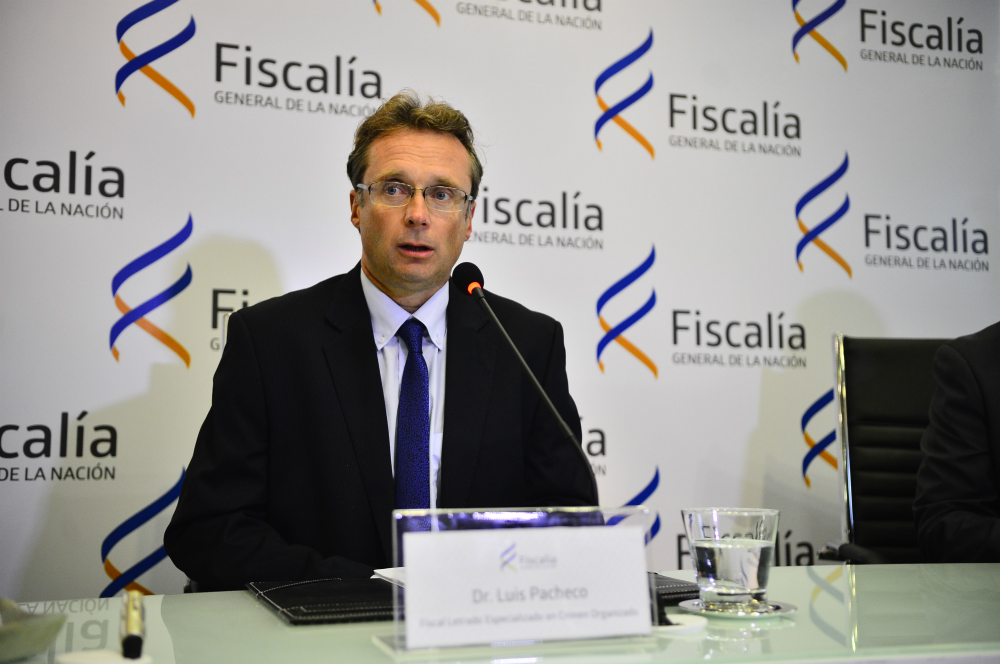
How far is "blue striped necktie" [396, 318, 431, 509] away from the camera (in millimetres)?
1632

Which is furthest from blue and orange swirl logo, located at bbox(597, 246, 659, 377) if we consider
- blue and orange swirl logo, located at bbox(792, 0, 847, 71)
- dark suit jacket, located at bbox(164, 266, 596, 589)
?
blue and orange swirl logo, located at bbox(792, 0, 847, 71)

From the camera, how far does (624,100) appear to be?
9.34 feet

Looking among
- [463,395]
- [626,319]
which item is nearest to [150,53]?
[463,395]

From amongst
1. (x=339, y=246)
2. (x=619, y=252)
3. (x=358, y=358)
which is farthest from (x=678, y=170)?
(x=358, y=358)

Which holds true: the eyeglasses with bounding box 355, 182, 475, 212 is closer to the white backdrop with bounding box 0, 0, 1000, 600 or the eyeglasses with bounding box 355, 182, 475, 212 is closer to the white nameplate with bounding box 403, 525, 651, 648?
the white backdrop with bounding box 0, 0, 1000, 600

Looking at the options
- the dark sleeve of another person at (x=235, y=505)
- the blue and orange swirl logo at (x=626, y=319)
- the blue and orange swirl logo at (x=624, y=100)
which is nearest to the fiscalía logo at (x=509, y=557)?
the dark sleeve of another person at (x=235, y=505)

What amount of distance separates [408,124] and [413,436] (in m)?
0.73

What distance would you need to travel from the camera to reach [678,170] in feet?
9.46

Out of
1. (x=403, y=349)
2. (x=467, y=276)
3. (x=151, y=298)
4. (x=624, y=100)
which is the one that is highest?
(x=624, y=100)

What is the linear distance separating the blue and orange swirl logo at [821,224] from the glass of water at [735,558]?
2.24m

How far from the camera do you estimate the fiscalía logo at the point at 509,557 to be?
0.71 m

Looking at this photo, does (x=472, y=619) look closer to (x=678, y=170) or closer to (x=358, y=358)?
(x=358, y=358)

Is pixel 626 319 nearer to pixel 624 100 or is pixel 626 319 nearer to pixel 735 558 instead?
pixel 624 100

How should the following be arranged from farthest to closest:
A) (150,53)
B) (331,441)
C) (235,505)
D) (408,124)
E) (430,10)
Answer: (430,10) → (150,53) → (408,124) → (331,441) → (235,505)
